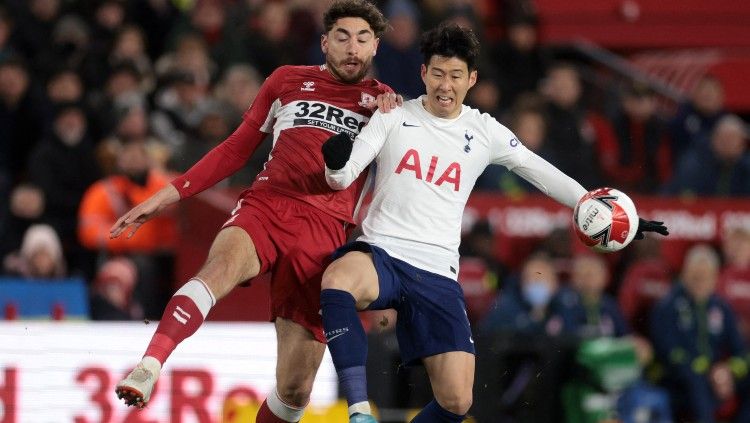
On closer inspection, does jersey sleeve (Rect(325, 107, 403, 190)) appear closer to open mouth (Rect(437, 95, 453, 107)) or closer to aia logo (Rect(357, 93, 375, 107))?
open mouth (Rect(437, 95, 453, 107))

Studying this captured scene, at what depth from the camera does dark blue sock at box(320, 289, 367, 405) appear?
7445 mm

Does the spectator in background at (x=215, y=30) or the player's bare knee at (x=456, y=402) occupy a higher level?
the spectator in background at (x=215, y=30)

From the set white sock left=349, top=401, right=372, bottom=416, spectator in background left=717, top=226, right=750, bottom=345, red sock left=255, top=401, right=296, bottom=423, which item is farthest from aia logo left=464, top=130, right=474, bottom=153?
spectator in background left=717, top=226, right=750, bottom=345

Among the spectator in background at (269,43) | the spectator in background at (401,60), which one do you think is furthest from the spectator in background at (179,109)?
the spectator in background at (401,60)

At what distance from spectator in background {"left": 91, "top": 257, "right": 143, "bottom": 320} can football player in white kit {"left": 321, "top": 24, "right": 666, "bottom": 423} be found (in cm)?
351

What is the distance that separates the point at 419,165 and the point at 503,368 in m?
3.77

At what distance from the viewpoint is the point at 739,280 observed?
1410cm

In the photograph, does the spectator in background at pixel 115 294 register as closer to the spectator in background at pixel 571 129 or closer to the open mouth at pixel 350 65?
the open mouth at pixel 350 65

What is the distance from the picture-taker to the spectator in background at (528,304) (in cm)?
1198

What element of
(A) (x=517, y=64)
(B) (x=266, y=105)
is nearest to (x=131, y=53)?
(A) (x=517, y=64)

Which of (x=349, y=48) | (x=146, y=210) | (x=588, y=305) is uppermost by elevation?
(x=349, y=48)

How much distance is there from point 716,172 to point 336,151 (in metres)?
8.27

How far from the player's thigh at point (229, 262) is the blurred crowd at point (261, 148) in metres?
3.27

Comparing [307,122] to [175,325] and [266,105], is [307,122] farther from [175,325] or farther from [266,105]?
[175,325]
